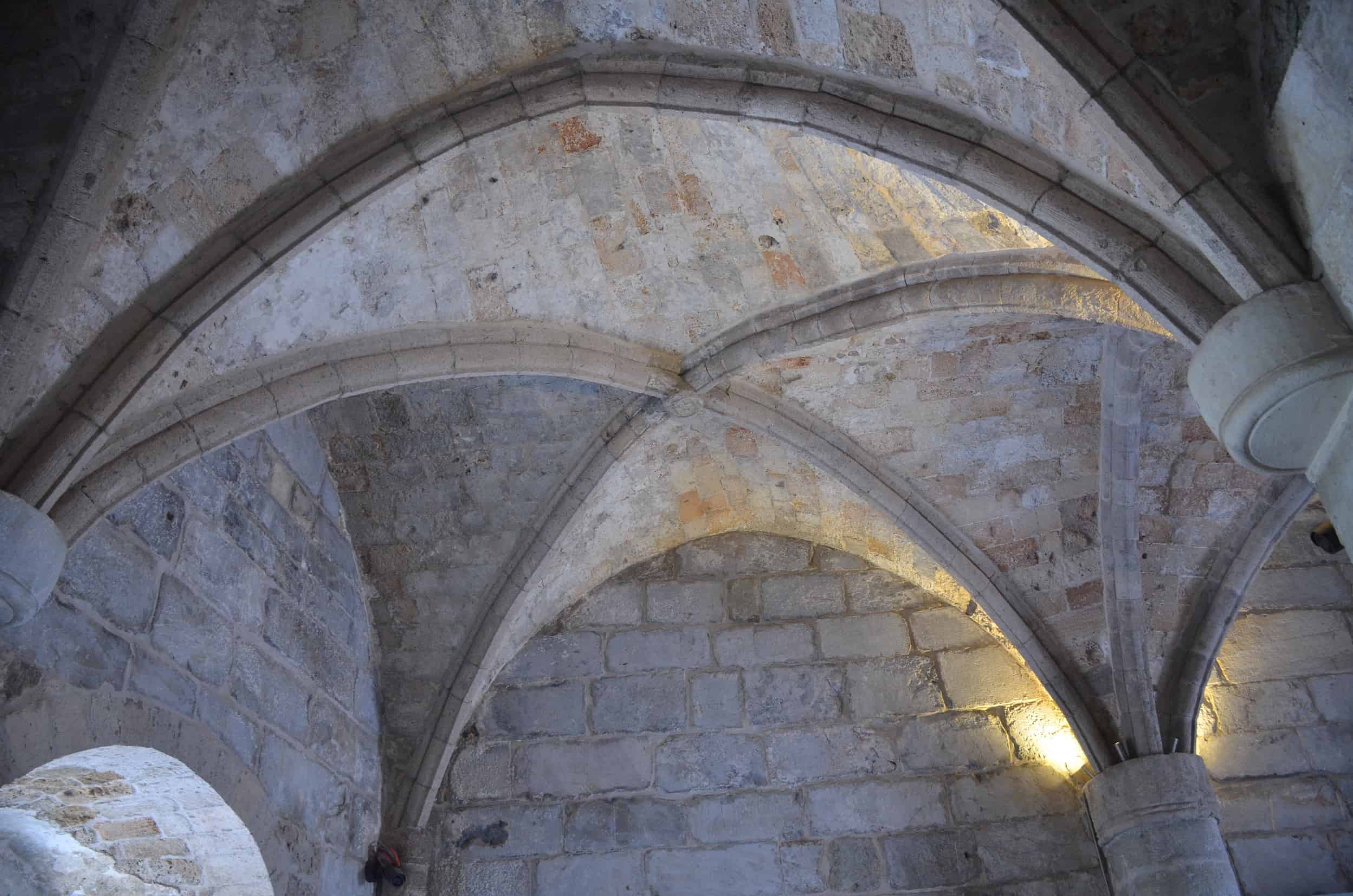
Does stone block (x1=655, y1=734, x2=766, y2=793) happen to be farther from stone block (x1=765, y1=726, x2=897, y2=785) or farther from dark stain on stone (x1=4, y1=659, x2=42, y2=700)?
dark stain on stone (x1=4, y1=659, x2=42, y2=700)

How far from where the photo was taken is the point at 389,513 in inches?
204

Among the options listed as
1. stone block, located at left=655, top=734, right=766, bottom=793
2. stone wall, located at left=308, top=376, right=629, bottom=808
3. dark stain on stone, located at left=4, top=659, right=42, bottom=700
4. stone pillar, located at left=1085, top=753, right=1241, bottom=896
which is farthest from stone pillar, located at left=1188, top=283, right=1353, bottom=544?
stone block, located at left=655, top=734, right=766, bottom=793

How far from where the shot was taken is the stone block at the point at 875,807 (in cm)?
509

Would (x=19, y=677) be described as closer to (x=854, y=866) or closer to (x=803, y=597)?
(x=854, y=866)

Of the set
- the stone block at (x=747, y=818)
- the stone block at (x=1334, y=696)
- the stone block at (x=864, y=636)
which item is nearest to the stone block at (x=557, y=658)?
the stone block at (x=747, y=818)

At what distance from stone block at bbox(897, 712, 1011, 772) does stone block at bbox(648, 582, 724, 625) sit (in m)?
1.08

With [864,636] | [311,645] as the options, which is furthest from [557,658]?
[864,636]

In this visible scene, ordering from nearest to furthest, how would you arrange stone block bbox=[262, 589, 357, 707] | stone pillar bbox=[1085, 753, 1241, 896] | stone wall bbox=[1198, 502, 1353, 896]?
stone pillar bbox=[1085, 753, 1241, 896] → stone block bbox=[262, 589, 357, 707] → stone wall bbox=[1198, 502, 1353, 896]

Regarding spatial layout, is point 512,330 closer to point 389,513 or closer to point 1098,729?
point 389,513

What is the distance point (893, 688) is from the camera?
5.41 m

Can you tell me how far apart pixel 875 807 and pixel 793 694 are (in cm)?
63

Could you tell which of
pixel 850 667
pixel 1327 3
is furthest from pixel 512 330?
pixel 1327 3

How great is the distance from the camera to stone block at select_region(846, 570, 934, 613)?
18.6ft

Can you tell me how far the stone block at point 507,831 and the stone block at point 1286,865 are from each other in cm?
292
